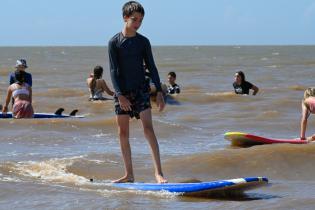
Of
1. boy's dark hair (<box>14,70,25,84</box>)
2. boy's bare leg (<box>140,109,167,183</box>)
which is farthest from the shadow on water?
boy's dark hair (<box>14,70,25,84</box>)

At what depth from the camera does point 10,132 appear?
1145 centimetres

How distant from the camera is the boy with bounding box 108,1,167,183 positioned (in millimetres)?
6207

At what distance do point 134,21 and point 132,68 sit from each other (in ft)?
1.37

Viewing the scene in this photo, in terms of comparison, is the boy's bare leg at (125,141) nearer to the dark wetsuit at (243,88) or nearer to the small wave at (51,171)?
the small wave at (51,171)

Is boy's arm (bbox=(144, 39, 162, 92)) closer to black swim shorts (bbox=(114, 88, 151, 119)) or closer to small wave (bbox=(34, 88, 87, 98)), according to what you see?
black swim shorts (bbox=(114, 88, 151, 119))

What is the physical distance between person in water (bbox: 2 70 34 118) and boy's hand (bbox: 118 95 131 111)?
6.36 metres

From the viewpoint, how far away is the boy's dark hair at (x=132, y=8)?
20.2 ft

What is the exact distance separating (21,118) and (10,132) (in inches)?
52.6

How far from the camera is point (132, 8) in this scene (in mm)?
6168

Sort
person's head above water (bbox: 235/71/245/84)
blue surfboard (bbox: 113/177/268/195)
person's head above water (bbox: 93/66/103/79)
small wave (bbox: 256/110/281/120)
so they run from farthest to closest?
person's head above water (bbox: 235/71/245/84), person's head above water (bbox: 93/66/103/79), small wave (bbox: 256/110/281/120), blue surfboard (bbox: 113/177/268/195)

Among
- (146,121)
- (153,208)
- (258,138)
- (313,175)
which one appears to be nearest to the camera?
(153,208)

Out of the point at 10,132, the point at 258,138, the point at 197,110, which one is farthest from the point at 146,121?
the point at 197,110

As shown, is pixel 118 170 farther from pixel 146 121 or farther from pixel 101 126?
pixel 101 126

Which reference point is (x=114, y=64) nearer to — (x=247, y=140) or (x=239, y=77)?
(x=247, y=140)
